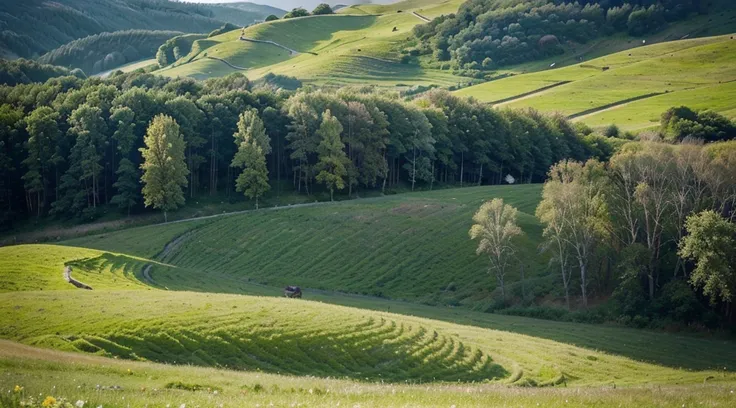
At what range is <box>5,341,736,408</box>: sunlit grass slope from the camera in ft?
60.3

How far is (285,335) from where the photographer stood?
126 ft

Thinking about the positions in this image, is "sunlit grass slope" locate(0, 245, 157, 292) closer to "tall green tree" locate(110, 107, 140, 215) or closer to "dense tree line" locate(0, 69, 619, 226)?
"tall green tree" locate(110, 107, 140, 215)

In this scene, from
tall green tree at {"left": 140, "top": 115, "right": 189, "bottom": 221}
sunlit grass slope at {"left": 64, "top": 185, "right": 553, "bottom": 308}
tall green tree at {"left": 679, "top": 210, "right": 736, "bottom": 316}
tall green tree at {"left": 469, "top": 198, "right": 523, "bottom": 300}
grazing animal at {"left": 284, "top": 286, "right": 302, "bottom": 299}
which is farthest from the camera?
tall green tree at {"left": 140, "top": 115, "right": 189, "bottom": 221}

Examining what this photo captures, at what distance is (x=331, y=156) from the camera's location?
112 metres

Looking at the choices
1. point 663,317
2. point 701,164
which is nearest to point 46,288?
point 663,317

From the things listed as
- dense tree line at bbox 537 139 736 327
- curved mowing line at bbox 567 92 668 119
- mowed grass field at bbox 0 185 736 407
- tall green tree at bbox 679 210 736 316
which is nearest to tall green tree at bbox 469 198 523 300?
mowed grass field at bbox 0 185 736 407

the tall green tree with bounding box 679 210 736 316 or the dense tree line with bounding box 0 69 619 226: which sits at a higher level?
the dense tree line with bounding box 0 69 619 226

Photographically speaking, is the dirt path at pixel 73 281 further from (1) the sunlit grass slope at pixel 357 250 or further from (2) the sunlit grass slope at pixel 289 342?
(1) the sunlit grass slope at pixel 357 250

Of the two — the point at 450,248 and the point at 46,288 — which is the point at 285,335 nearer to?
the point at 46,288

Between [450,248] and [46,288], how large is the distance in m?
45.4

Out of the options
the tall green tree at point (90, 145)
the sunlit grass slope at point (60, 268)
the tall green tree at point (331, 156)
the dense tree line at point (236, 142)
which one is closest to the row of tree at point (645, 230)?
the sunlit grass slope at point (60, 268)

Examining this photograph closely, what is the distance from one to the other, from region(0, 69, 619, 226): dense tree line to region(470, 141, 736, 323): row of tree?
47.5m

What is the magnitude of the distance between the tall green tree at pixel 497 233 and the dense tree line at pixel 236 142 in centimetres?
4233

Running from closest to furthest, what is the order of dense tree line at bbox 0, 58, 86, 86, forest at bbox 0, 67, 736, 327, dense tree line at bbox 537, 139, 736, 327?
1. dense tree line at bbox 537, 139, 736, 327
2. forest at bbox 0, 67, 736, 327
3. dense tree line at bbox 0, 58, 86, 86
